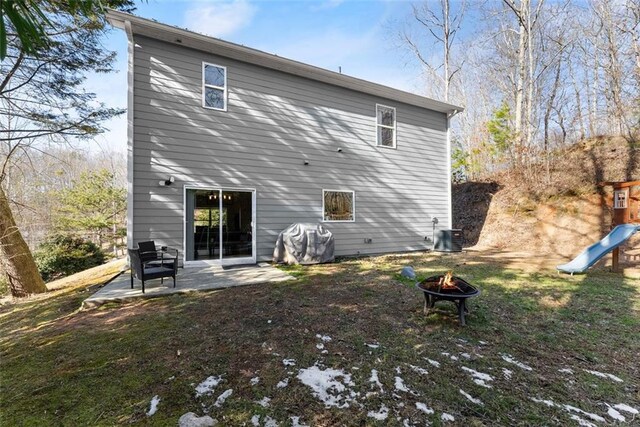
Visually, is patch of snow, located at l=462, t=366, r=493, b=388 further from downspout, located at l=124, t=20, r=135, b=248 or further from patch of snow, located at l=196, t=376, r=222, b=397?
downspout, located at l=124, t=20, r=135, b=248

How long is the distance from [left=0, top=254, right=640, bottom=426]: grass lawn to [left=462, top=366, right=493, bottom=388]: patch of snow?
0.02 meters

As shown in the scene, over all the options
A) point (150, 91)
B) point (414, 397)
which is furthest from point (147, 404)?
point (150, 91)

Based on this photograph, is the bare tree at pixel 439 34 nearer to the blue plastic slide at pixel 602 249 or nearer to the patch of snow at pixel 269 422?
the blue plastic slide at pixel 602 249

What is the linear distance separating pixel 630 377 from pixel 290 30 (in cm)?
986

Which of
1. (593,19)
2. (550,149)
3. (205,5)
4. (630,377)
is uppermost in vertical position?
(593,19)

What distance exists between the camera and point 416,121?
10.6 m

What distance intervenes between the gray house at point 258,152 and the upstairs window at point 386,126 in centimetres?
3

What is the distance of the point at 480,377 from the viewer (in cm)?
258

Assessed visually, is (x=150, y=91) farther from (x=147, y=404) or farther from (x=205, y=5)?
(x=147, y=404)

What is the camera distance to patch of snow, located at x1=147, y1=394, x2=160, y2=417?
2129mm

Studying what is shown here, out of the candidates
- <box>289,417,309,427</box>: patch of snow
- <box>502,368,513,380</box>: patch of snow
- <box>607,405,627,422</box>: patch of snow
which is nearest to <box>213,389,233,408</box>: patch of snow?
<box>289,417,309,427</box>: patch of snow

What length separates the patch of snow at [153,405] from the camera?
2129mm

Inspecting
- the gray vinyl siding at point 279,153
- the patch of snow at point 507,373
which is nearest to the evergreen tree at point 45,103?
the gray vinyl siding at point 279,153

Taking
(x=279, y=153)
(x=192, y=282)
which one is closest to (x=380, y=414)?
(x=192, y=282)
